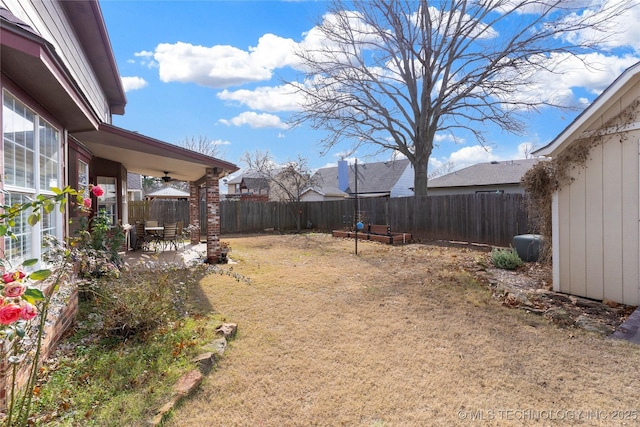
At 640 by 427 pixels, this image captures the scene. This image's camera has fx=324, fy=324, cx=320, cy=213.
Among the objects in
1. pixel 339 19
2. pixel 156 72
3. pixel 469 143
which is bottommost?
pixel 469 143

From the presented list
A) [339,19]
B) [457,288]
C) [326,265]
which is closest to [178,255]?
[326,265]

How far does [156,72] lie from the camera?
37.1 feet

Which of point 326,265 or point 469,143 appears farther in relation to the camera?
point 469,143

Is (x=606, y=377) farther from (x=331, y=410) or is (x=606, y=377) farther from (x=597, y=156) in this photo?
(x=597, y=156)

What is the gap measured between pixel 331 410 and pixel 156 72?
40.5 ft

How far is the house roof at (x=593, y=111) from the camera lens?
14.9 feet

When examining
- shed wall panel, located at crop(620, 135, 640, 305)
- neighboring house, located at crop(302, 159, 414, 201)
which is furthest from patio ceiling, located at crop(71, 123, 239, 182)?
neighboring house, located at crop(302, 159, 414, 201)

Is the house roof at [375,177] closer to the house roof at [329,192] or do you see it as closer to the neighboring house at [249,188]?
the house roof at [329,192]

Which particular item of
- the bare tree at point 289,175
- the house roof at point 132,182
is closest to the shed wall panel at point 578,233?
the bare tree at point 289,175

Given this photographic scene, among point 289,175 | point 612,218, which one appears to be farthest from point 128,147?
point 289,175

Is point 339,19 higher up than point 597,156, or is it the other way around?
point 339,19

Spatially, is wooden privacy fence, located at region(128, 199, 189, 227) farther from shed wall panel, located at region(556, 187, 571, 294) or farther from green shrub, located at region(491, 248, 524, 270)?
shed wall panel, located at region(556, 187, 571, 294)

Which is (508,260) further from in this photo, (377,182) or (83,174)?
(377,182)

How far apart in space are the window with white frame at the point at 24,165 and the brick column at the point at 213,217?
435 cm
